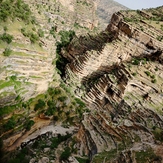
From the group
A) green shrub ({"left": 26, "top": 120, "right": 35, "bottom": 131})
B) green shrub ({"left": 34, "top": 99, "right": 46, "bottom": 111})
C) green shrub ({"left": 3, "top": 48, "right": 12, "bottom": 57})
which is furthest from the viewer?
green shrub ({"left": 34, "top": 99, "right": 46, "bottom": 111})

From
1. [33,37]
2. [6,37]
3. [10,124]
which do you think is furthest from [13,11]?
[10,124]

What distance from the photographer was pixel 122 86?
37.4 meters

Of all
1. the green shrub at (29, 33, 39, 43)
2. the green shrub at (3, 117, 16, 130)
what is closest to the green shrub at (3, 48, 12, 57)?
the green shrub at (29, 33, 39, 43)

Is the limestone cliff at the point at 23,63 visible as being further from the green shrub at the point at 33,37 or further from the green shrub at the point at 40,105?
the green shrub at the point at 40,105

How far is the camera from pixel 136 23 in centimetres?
4688

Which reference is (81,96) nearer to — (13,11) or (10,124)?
(10,124)

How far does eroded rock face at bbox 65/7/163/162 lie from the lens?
90.8ft

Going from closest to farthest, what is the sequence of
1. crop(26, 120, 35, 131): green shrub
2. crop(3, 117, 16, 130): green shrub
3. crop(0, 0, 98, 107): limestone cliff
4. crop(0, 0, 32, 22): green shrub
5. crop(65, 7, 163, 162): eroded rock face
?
1. crop(65, 7, 163, 162): eroded rock face
2. crop(3, 117, 16, 130): green shrub
3. crop(0, 0, 98, 107): limestone cliff
4. crop(0, 0, 32, 22): green shrub
5. crop(26, 120, 35, 131): green shrub

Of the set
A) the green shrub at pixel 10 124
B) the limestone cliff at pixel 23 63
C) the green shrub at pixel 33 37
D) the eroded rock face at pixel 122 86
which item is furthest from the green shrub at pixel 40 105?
the green shrub at pixel 33 37

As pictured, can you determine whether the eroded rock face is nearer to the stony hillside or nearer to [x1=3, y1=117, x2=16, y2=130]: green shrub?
the stony hillside

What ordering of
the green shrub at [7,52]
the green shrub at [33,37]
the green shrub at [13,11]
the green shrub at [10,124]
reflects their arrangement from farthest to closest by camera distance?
the green shrub at [33,37]
the green shrub at [13,11]
the green shrub at [7,52]
the green shrub at [10,124]

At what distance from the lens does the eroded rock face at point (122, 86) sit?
2767 centimetres

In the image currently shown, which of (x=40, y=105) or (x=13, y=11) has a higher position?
(x=13, y=11)

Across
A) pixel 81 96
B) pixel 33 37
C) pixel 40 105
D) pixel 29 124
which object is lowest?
pixel 29 124
